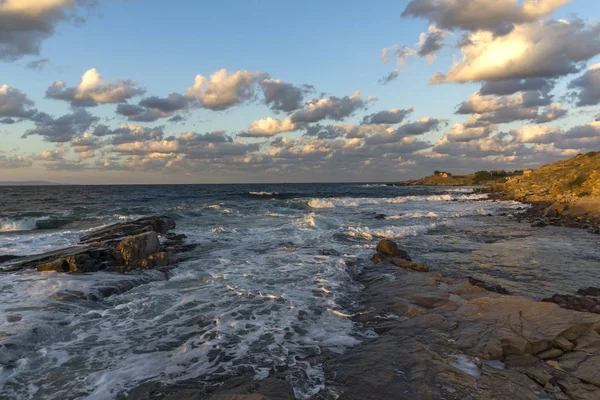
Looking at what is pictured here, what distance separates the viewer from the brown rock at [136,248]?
1491 cm

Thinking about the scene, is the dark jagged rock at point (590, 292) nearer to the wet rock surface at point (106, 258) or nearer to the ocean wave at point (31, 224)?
the wet rock surface at point (106, 258)

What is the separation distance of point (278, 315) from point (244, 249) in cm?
1025

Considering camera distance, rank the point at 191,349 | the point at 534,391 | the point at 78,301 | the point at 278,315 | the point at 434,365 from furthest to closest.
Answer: the point at 78,301, the point at 278,315, the point at 191,349, the point at 434,365, the point at 534,391

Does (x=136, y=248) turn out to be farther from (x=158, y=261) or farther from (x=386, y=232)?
(x=386, y=232)

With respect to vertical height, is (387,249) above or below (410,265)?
above

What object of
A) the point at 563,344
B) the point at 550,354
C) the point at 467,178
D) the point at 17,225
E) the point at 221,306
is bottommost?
the point at 221,306

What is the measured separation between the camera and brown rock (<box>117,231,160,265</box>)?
14.9 metres

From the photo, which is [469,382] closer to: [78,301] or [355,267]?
[355,267]

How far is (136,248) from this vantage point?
50.2 ft

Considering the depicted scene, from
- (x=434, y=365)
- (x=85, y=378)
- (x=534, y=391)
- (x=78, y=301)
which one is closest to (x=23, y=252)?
(x=78, y=301)

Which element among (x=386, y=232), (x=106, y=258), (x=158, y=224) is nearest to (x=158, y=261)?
(x=106, y=258)

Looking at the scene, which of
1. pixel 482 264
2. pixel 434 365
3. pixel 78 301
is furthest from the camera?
pixel 482 264

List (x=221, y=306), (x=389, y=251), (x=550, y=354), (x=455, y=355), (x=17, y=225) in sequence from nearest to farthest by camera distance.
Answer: (x=550, y=354)
(x=455, y=355)
(x=221, y=306)
(x=389, y=251)
(x=17, y=225)

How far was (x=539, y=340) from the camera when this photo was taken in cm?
657
